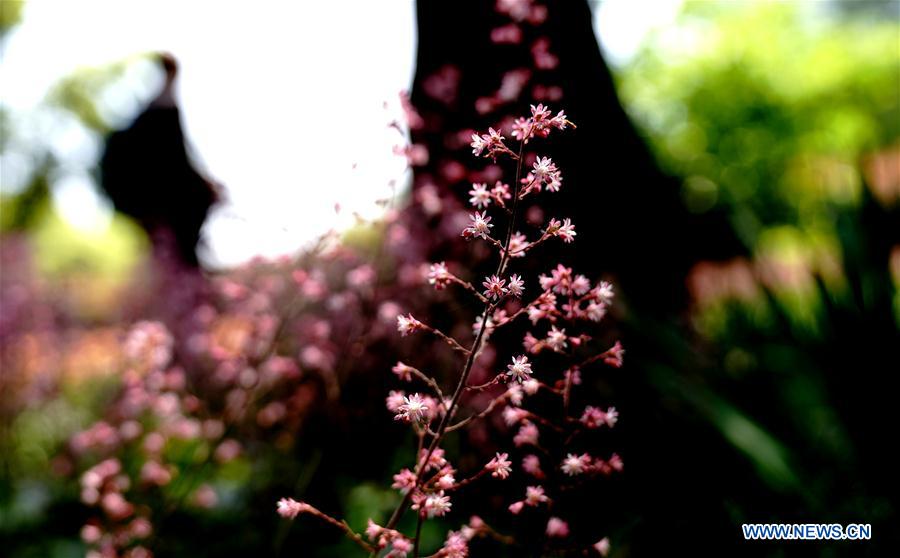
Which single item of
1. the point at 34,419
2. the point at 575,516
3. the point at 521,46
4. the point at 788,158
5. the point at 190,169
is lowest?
the point at 575,516

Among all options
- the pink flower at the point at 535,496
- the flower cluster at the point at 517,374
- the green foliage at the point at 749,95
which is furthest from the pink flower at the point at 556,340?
the green foliage at the point at 749,95

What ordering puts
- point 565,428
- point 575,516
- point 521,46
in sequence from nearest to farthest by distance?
point 565,428 < point 575,516 < point 521,46

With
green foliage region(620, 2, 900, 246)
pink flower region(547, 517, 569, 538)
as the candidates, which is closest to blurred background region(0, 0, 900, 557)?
pink flower region(547, 517, 569, 538)

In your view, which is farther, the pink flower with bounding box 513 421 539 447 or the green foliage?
the green foliage

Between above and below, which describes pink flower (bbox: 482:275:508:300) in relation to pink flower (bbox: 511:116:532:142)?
below

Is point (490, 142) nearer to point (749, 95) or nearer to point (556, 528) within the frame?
point (556, 528)

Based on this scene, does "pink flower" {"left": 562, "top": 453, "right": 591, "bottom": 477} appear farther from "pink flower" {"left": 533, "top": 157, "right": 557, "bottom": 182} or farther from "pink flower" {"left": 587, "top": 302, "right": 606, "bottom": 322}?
"pink flower" {"left": 533, "top": 157, "right": 557, "bottom": 182}

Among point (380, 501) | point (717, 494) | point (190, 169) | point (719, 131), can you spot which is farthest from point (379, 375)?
point (719, 131)

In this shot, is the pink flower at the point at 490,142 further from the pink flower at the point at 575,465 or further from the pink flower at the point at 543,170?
the pink flower at the point at 575,465

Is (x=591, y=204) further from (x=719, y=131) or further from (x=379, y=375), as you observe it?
(x=719, y=131)
